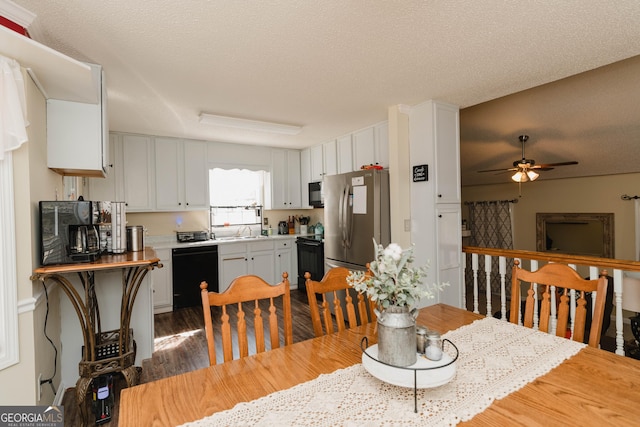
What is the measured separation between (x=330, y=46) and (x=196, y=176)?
320 centimetres

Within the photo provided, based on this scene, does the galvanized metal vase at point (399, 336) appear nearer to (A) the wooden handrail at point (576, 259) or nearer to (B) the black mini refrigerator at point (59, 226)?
(A) the wooden handrail at point (576, 259)

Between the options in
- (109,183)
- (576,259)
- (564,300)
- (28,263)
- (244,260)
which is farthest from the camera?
(244,260)

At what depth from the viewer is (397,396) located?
923 mm

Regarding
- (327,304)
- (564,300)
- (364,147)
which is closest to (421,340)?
(327,304)

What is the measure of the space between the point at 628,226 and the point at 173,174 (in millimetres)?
6349

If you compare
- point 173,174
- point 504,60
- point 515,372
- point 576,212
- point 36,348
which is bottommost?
point 36,348

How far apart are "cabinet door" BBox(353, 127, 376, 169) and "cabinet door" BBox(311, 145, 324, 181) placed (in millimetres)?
813

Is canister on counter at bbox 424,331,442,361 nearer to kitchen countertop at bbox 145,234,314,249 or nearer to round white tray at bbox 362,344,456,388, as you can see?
round white tray at bbox 362,344,456,388

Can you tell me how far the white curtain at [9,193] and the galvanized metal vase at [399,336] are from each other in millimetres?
1798

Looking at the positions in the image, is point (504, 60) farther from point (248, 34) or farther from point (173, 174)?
point (173, 174)

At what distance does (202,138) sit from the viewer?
4410 millimetres

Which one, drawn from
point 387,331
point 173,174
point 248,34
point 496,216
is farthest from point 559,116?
point 173,174

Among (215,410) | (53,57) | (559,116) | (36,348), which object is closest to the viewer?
(215,410)

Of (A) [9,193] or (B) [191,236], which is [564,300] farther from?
(B) [191,236]
